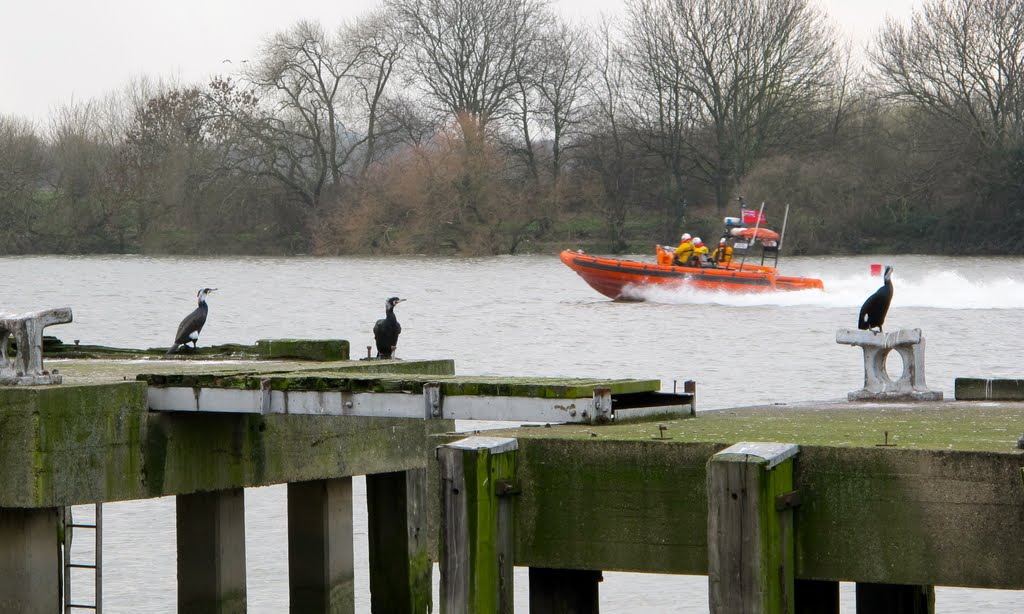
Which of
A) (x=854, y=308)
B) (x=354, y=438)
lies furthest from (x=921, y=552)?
(x=854, y=308)

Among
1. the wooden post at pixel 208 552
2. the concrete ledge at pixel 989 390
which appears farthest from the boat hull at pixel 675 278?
the wooden post at pixel 208 552

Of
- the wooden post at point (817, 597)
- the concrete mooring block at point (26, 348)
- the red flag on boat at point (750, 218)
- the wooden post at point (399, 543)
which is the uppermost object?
the red flag on boat at point (750, 218)

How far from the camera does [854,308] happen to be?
44.2 meters

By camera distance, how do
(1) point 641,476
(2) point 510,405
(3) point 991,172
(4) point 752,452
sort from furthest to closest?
(3) point 991,172, (2) point 510,405, (1) point 641,476, (4) point 752,452

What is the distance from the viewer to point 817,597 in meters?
7.65

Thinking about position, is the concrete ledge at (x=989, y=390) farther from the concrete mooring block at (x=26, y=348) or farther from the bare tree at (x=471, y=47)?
the bare tree at (x=471, y=47)

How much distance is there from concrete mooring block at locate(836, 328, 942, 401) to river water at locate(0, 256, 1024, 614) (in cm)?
325

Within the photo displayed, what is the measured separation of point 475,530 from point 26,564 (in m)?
2.98

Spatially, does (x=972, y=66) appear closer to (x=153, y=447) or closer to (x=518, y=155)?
(x=518, y=155)

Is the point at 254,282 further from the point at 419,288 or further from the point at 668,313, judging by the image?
the point at 668,313

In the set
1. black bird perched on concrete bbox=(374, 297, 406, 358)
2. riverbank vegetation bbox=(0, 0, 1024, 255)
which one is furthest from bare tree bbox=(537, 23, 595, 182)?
black bird perched on concrete bbox=(374, 297, 406, 358)

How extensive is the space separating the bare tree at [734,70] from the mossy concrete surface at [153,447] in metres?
49.3

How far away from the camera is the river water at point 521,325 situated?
14789 mm

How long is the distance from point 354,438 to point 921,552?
4913mm
